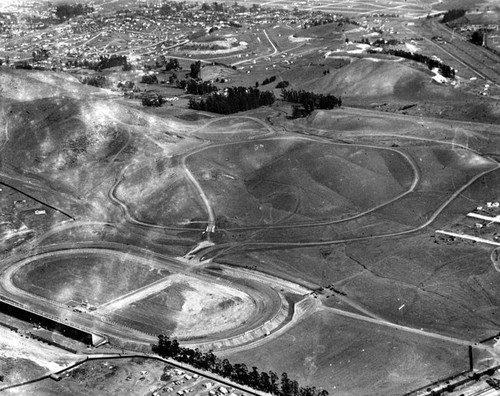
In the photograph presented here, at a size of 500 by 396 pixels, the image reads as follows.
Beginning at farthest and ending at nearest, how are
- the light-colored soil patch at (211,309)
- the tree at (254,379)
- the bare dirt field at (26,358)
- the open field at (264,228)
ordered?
the light-colored soil patch at (211,309) → the open field at (264,228) → the bare dirt field at (26,358) → the tree at (254,379)

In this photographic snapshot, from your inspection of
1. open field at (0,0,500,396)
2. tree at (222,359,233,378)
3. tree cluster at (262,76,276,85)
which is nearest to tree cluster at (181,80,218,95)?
open field at (0,0,500,396)

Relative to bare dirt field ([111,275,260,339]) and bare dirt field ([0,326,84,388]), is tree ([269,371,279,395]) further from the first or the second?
bare dirt field ([0,326,84,388])

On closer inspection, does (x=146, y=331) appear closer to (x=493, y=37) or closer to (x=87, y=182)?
(x=87, y=182)

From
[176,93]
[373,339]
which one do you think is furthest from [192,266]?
[176,93]

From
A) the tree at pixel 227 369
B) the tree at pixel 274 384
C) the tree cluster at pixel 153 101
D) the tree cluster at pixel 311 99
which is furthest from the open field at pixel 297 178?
the tree at pixel 274 384

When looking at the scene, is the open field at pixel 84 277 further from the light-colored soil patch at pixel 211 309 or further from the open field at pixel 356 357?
the open field at pixel 356 357

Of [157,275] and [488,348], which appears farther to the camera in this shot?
[157,275]
